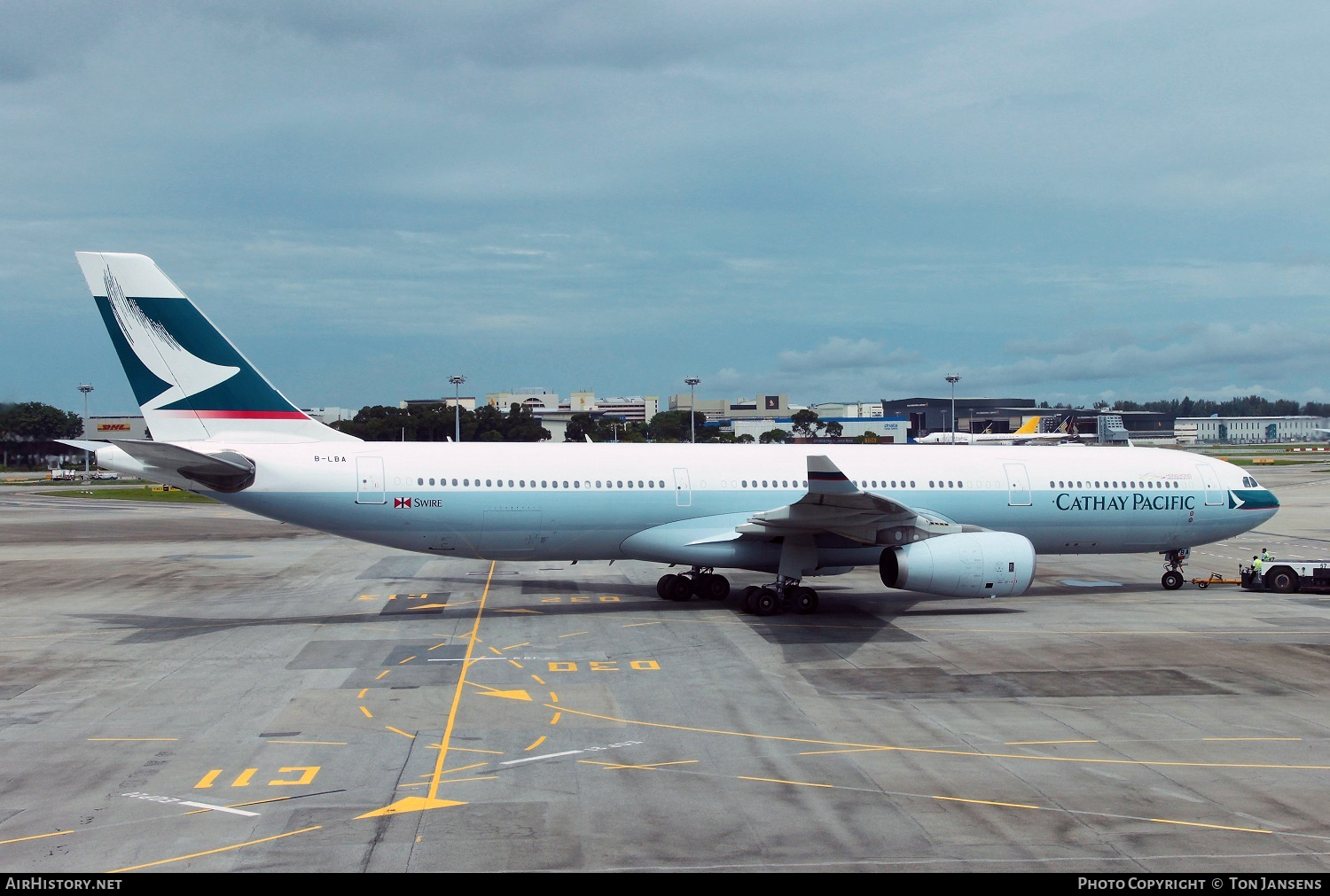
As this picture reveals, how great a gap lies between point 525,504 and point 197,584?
12648mm

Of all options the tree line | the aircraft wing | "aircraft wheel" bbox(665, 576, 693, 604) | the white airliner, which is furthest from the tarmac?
the tree line

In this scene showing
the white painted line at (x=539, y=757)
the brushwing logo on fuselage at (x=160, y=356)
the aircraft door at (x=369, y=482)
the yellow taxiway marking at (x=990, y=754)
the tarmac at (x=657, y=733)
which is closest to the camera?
the tarmac at (x=657, y=733)

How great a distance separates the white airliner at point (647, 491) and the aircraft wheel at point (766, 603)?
0.04 metres

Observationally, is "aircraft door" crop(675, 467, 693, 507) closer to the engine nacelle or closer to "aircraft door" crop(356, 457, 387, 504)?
the engine nacelle

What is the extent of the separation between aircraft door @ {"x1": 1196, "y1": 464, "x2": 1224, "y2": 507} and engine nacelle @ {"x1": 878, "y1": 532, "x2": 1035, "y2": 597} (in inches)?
392

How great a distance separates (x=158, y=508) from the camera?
6288cm

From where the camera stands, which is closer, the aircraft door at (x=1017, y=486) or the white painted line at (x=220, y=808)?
the white painted line at (x=220, y=808)

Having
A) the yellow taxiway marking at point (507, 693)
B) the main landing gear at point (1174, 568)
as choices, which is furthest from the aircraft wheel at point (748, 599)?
the main landing gear at point (1174, 568)

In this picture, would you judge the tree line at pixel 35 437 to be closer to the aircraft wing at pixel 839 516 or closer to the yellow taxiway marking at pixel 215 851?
the aircraft wing at pixel 839 516

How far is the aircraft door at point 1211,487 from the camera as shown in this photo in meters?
28.8

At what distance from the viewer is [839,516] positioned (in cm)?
2317

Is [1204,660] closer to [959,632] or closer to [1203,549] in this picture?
[959,632]

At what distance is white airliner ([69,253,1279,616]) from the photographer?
71.9 feet
